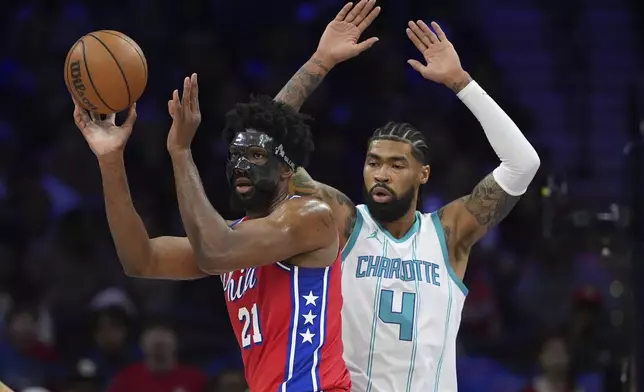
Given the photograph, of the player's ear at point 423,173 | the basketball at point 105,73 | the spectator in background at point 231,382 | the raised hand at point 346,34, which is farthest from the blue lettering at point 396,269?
the spectator in background at point 231,382

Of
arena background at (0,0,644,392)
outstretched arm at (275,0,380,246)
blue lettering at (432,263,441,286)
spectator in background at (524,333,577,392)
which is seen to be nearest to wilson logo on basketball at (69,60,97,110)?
outstretched arm at (275,0,380,246)

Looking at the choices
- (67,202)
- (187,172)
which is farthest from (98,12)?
(187,172)

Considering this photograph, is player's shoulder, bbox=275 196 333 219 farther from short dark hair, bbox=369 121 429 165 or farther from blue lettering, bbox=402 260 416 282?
short dark hair, bbox=369 121 429 165

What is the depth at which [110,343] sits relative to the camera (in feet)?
26.0

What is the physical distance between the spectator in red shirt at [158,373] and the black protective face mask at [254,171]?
3544 mm

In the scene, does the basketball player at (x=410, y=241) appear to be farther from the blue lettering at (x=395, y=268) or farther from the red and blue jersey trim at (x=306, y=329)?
the red and blue jersey trim at (x=306, y=329)

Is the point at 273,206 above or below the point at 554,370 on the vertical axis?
above

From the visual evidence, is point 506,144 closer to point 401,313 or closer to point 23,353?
point 401,313

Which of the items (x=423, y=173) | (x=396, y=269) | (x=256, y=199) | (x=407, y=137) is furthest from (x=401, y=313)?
(x=256, y=199)

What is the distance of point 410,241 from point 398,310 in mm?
358

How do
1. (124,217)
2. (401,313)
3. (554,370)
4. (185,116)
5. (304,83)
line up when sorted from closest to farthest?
1. (185,116)
2. (124,217)
3. (401,313)
4. (304,83)
5. (554,370)

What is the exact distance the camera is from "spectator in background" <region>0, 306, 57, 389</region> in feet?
25.5

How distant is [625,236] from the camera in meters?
6.15

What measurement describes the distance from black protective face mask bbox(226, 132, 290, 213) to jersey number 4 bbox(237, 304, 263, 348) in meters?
0.39
